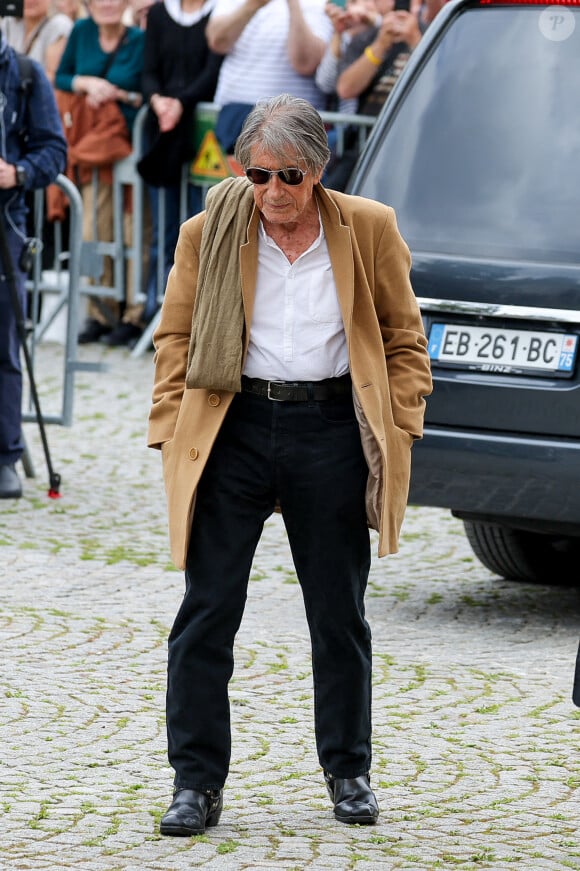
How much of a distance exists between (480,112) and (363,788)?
290 centimetres

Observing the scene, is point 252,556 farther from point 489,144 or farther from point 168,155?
point 168,155

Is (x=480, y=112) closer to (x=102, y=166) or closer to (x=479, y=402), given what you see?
(x=479, y=402)

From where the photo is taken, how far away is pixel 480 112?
654 cm

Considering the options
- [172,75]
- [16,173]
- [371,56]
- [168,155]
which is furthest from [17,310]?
[172,75]

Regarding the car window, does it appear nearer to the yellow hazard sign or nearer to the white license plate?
the white license plate

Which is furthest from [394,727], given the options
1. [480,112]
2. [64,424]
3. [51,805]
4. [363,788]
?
[64,424]

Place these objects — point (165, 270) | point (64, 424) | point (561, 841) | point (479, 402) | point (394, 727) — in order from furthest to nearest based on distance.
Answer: point (165, 270), point (64, 424), point (479, 402), point (394, 727), point (561, 841)

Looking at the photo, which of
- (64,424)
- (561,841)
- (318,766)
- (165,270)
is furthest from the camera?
(165,270)

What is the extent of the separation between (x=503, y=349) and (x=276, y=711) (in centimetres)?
152

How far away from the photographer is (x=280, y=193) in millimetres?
4180

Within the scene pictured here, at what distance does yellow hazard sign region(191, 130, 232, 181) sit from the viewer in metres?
12.4

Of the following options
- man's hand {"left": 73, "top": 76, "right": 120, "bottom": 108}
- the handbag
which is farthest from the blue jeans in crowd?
man's hand {"left": 73, "top": 76, "right": 120, "bottom": 108}

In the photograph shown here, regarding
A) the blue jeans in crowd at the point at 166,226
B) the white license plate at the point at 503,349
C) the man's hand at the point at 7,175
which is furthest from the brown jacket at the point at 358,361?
the blue jeans in crowd at the point at 166,226

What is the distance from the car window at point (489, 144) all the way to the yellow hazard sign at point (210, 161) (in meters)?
5.73
